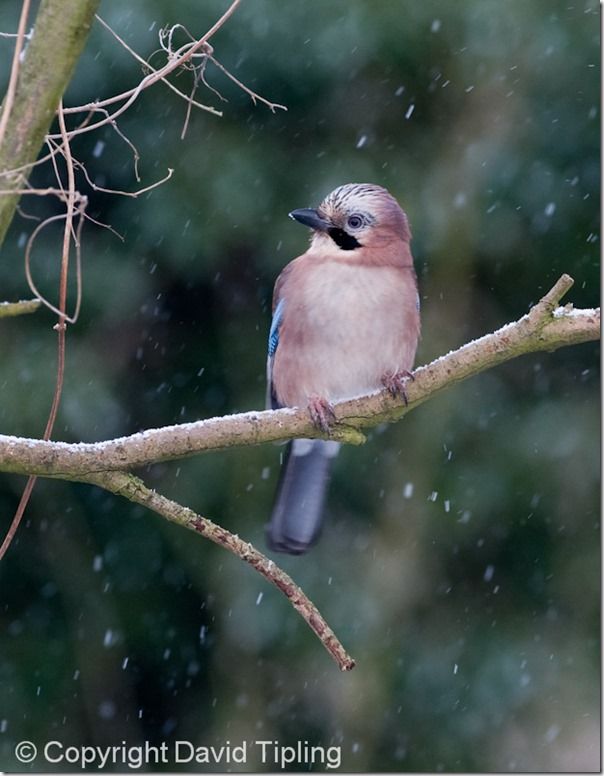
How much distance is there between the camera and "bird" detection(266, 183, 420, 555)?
233cm

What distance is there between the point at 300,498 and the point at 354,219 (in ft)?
2.02

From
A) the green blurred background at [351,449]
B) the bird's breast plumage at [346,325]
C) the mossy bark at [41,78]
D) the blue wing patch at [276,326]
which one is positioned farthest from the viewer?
the green blurred background at [351,449]

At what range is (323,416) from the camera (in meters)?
1.69

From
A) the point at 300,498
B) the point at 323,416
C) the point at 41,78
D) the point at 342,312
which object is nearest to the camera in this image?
the point at 41,78

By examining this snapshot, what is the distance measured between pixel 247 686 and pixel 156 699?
32 cm

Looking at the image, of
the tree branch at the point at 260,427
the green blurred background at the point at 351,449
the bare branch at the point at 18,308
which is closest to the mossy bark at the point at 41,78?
the bare branch at the point at 18,308

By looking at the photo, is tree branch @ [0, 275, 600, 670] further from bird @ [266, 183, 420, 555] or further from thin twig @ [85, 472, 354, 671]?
bird @ [266, 183, 420, 555]

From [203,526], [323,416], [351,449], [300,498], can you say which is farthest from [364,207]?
[351,449]

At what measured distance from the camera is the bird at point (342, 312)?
2.33 meters

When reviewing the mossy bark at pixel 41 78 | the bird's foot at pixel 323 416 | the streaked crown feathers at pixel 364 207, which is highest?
the streaked crown feathers at pixel 364 207

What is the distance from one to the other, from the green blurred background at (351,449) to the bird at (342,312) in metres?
0.93

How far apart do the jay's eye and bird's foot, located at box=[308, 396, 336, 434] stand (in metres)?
0.75

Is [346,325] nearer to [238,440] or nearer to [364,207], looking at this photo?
[364,207]

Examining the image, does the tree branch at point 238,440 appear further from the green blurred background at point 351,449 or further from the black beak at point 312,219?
the green blurred background at point 351,449
